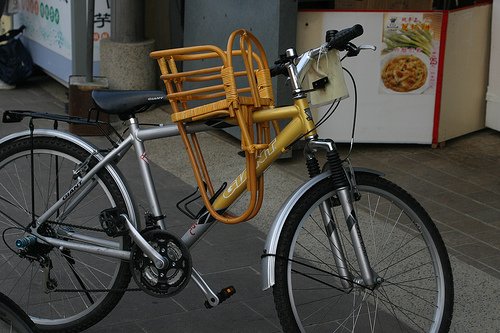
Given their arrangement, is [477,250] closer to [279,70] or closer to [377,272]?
[377,272]

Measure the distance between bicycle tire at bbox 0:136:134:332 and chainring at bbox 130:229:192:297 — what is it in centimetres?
18

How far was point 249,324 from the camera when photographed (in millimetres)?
4512

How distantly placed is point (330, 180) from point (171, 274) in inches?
30.0

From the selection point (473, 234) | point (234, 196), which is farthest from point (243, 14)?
point (234, 196)

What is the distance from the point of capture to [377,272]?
14.1 feet

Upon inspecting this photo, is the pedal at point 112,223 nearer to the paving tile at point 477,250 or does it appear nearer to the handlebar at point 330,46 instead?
the handlebar at point 330,46

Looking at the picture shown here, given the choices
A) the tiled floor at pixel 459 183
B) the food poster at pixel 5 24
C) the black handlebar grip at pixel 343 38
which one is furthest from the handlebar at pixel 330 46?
the food poster at pixel 5 24

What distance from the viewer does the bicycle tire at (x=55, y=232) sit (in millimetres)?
4199

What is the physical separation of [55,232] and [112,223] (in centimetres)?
31

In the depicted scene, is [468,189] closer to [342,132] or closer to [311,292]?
[342,132]

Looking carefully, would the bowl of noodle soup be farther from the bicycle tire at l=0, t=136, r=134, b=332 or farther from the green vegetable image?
the bicycle tire at l=0, t=136, r=134, b=332

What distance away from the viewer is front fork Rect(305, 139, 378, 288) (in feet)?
12.1

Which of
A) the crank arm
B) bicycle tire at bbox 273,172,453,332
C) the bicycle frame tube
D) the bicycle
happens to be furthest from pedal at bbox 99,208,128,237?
bicycle tire at bbox 273,172,453,332

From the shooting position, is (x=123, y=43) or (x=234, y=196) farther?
(x=123, y=43)
